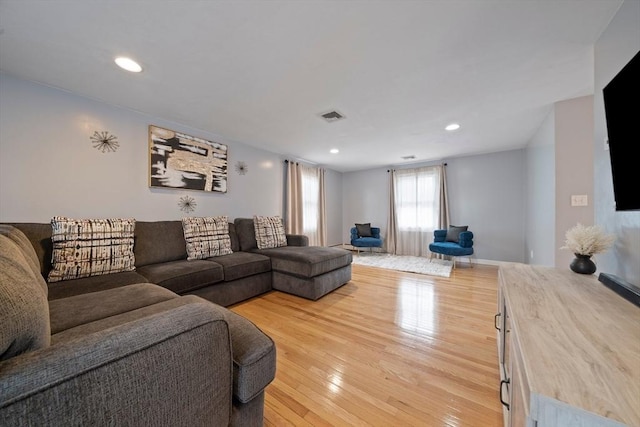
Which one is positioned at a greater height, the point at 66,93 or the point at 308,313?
the point at 66,93

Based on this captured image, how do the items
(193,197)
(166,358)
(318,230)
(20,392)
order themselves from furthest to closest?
(318,230)
(193,197)
(166,358)
(20,392)

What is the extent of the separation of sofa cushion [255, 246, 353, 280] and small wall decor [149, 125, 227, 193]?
4.14ft

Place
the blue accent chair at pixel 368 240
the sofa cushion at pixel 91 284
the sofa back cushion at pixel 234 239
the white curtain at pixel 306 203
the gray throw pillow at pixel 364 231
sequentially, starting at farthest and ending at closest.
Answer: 1. the gray throw pillow at pixel 364 231
2. the blue accent chair at pixel 368 240
3. the white curtain at pixel 306 203
4. the sofa back cushion at pixel 234 239
5. the sofa cushion at pixel 91 284

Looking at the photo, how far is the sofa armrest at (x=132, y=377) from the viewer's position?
1.35 ft

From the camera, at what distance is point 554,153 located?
7.52 ft

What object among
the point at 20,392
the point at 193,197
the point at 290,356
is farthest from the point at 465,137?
the point at 20,392

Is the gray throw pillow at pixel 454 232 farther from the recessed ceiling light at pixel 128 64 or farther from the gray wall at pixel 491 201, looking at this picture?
the recessed ceiling light at pixel 128 64

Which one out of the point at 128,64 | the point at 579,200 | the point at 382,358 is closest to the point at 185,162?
the point at 128,64

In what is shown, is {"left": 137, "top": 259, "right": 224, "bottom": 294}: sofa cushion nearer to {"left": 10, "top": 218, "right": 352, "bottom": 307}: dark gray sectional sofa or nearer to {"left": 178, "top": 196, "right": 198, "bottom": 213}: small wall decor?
{"left": 10, "top": 218, "right": 352, "bottom": 307}: dark gray sectional sofa

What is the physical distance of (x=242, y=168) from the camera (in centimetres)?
366

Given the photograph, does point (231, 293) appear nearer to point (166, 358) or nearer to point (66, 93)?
point (166, 358)

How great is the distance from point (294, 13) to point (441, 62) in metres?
1.16

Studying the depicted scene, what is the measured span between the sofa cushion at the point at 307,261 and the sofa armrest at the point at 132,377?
1.83m

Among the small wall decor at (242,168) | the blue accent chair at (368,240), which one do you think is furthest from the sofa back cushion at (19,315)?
the blue accent chair at (368,240)
